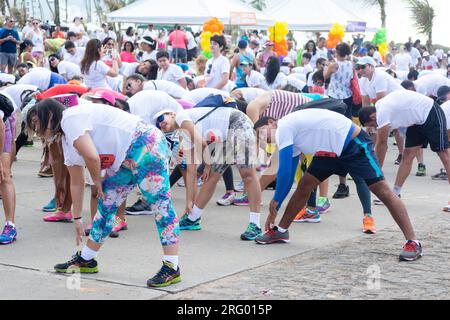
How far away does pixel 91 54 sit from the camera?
11.7 m

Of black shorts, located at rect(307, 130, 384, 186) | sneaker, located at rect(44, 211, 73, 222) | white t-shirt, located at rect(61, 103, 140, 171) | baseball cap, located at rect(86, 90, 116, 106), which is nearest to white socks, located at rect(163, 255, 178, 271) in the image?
white t-shirt, located at rect(61, 103, 140, 171)

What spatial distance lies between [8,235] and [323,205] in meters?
3.60

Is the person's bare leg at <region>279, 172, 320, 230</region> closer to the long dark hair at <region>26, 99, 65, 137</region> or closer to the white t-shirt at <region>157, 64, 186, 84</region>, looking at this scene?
the long dark hair at <region>26, 99, 65, 137</region>

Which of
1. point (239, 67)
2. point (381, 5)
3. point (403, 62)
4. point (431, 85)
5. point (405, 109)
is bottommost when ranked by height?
point (403, 62)

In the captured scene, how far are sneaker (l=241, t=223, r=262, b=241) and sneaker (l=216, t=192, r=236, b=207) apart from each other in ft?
6.16

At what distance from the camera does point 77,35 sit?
21609 millimetres

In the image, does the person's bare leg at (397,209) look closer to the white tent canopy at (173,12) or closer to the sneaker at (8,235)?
the sneaker at (8,235)

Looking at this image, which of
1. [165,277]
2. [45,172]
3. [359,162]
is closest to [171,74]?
[45,172]

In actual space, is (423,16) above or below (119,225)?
above

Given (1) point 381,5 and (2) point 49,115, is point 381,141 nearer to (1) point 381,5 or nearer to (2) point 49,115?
(2) point 49,115

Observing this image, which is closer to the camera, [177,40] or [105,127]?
[105,127]

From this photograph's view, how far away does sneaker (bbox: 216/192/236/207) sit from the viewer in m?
9.59
